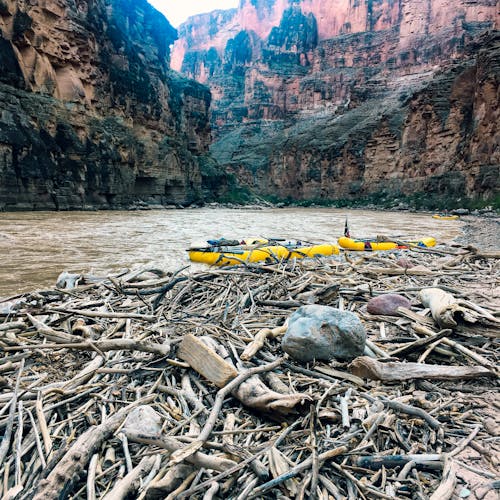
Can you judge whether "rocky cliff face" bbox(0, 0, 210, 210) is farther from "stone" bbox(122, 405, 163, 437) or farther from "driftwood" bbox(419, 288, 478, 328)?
"driftwood" bbox(419, 288, 478, 328)

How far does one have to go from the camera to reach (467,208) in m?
32.0

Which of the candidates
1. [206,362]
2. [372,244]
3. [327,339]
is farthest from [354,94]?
[206,362]

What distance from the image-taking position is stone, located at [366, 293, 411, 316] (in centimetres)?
289

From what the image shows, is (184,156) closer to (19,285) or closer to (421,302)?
(19,285)

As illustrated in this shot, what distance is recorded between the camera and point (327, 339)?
82.0 inches

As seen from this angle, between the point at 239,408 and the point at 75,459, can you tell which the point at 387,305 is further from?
the point at 75,459

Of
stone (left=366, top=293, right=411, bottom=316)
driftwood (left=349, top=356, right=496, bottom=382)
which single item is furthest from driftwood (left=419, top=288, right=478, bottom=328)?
driftwood (left=349, top=356, right=496, bottom=382)

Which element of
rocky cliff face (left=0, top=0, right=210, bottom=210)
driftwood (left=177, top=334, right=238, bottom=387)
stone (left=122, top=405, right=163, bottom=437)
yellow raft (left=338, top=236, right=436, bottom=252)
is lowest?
yellow raft (left=338, top=236, right=436, bottom=252)

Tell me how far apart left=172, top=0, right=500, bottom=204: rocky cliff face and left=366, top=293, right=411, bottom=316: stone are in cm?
3452

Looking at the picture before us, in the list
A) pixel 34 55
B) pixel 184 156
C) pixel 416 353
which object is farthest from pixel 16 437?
pixel 184 156

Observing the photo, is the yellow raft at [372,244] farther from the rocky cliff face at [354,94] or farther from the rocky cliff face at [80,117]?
the rocky cliff face at [354,94]

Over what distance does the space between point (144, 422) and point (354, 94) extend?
307ft

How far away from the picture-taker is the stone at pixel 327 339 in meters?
2.07

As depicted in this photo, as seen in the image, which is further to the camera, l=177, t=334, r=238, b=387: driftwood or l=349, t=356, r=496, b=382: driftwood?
l=349, t=356, r=496, b=382: driftwood
